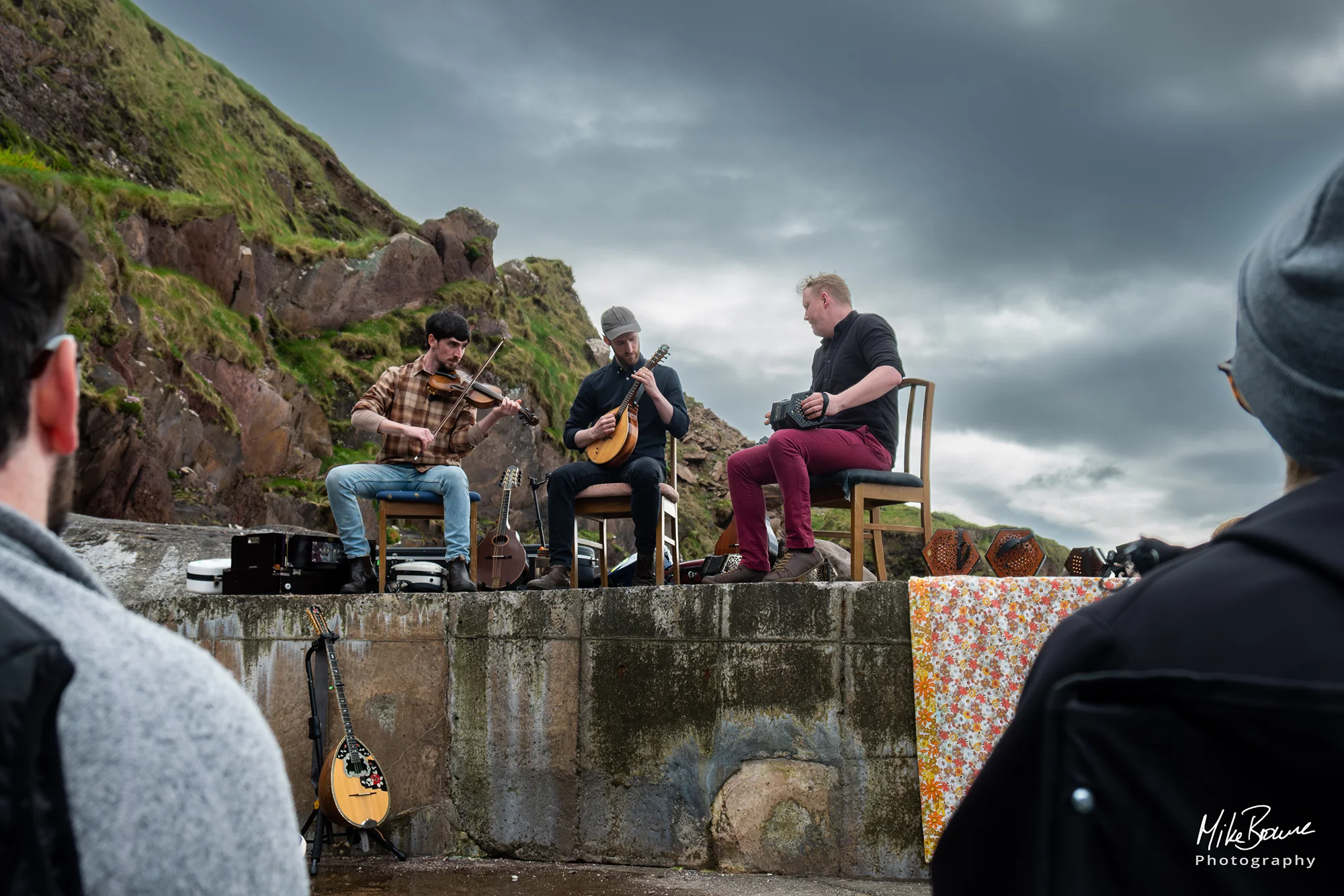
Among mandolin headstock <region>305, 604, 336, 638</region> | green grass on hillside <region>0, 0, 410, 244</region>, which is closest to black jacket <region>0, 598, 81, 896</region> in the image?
mandolin headstock <region>305, 604, 336, 638</region>

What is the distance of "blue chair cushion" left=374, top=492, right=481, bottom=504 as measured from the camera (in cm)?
605

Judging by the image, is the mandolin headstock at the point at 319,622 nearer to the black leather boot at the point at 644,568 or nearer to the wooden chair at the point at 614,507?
the wooden chair at the point at 614,507

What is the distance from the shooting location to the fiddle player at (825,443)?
5.27 metres

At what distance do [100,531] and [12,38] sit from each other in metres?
14.5

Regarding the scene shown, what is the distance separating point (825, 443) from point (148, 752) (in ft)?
15.4

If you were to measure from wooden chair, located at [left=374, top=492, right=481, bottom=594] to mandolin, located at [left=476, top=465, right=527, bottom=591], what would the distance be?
134 centimetres

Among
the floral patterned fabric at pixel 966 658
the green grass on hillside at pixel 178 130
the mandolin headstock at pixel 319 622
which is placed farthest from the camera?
the green grass on hillside at pixel 178 130

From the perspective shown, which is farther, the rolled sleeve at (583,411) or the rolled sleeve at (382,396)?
the rolled sleeve at (583,411)

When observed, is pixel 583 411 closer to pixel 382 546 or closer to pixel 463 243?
pixel 382 546

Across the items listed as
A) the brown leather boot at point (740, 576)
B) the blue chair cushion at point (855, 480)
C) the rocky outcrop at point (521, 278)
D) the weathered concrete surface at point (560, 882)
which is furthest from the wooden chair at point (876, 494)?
the rocky outcrop at point (521, 278)

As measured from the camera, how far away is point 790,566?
17.5ft

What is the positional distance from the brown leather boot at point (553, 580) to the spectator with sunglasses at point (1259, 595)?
5086 mm

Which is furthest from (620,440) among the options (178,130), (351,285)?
(178,130)

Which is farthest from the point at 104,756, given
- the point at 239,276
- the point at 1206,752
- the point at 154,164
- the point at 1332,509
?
the point at 154,164
